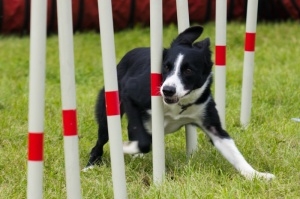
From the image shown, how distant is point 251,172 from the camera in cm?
464

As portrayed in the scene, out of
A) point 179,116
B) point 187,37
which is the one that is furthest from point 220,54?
point 179,116

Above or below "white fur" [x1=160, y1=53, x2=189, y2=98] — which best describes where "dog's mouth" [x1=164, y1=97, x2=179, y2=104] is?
below

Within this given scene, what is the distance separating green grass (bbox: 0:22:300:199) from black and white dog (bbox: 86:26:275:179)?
0.55 feet

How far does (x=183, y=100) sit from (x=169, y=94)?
1.08 ft

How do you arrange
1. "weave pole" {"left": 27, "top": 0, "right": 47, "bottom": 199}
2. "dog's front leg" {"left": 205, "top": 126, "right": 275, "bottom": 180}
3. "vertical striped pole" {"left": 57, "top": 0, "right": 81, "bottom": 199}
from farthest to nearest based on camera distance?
"dog's front leg" {"left": 205, "top": 126, "right": 275, "bottom": 180}, "vertical striped pole" {"left": 57, "top": 0, "right": 81, "bottom": 199}, "weave pole" {"left": 27, "top": 0, "right": 47, "bottom": 199}

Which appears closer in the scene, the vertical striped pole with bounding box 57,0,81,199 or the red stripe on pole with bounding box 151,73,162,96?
the vertical striped pole with bounding box 57,0,81,199

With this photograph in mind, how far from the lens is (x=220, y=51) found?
5.67 metres

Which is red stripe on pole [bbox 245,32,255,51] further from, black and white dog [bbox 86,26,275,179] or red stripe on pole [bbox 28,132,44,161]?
red stripe on pole [bbox 28,132,44,161]

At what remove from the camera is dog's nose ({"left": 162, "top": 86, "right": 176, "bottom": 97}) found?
4457 mm

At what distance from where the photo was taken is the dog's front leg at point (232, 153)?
461 centimetres

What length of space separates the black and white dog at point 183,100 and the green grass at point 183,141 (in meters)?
0.17

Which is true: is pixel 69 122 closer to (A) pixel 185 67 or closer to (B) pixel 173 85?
(B) pixel 173 85

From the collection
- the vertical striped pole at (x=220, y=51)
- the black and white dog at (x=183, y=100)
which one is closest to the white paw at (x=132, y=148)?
the black and white dog at (x=183, y=100)

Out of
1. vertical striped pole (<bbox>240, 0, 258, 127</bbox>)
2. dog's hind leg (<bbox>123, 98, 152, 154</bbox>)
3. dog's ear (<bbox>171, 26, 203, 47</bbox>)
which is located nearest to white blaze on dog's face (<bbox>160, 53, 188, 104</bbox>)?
dog's ear (<bbox>171, 26, 203, 47</bbox>)
